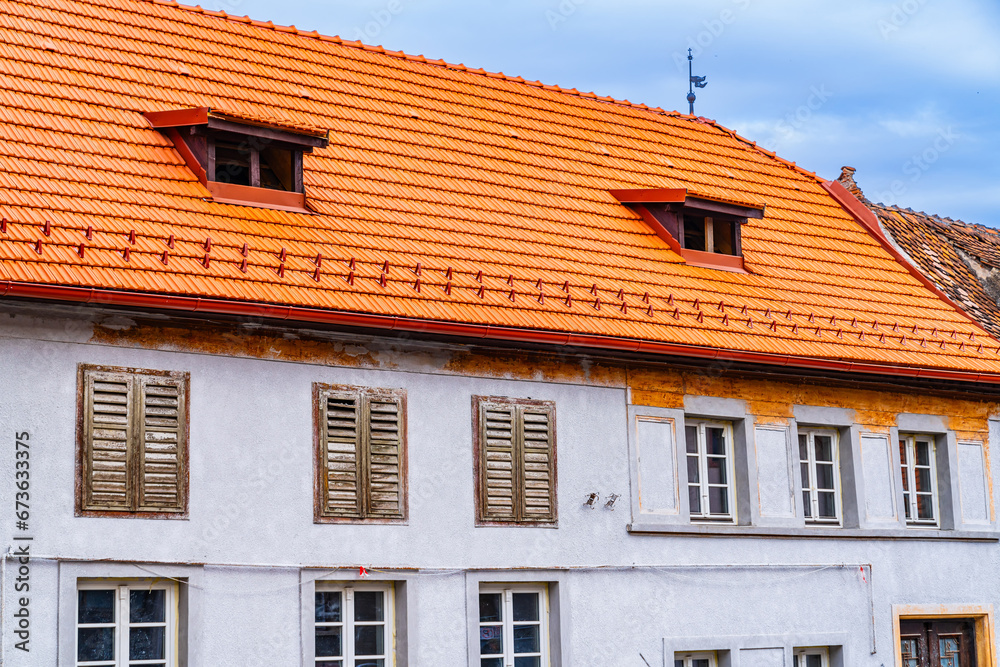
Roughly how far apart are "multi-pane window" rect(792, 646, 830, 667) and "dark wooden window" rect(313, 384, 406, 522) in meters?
5.57

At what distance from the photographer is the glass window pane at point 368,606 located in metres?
14.3

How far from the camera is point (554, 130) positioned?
20.2 metres

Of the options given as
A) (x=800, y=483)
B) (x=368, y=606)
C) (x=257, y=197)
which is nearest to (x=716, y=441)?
(x=800, y=483)

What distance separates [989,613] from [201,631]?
414 inches

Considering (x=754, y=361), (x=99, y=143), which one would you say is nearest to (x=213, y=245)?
(x=99, y=143)

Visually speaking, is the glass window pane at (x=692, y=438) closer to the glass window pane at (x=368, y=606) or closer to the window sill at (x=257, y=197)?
the glass window pane at (x=368, y=606)

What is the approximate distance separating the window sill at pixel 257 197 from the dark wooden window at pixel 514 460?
8.96 ft

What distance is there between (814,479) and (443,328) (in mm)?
5852

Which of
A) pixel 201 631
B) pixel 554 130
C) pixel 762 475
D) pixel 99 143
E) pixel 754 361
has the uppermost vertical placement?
pixel 554 130

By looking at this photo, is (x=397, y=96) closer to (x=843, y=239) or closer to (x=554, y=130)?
(x=554, y=130)

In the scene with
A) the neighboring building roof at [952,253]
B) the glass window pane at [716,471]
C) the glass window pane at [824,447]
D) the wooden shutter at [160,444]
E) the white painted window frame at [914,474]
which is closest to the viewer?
the wooden shutter at [160,444]

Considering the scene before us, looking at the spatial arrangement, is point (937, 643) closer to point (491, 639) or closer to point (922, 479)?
point (922, 479)

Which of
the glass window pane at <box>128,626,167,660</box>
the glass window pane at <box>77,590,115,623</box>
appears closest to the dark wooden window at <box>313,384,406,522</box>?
the glass window pane at <box>128,626,167,660</box>

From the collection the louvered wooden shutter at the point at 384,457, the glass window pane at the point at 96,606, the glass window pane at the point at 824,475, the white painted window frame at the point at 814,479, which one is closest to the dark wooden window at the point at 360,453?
the louvered wooden shutter at the point at 384,457
